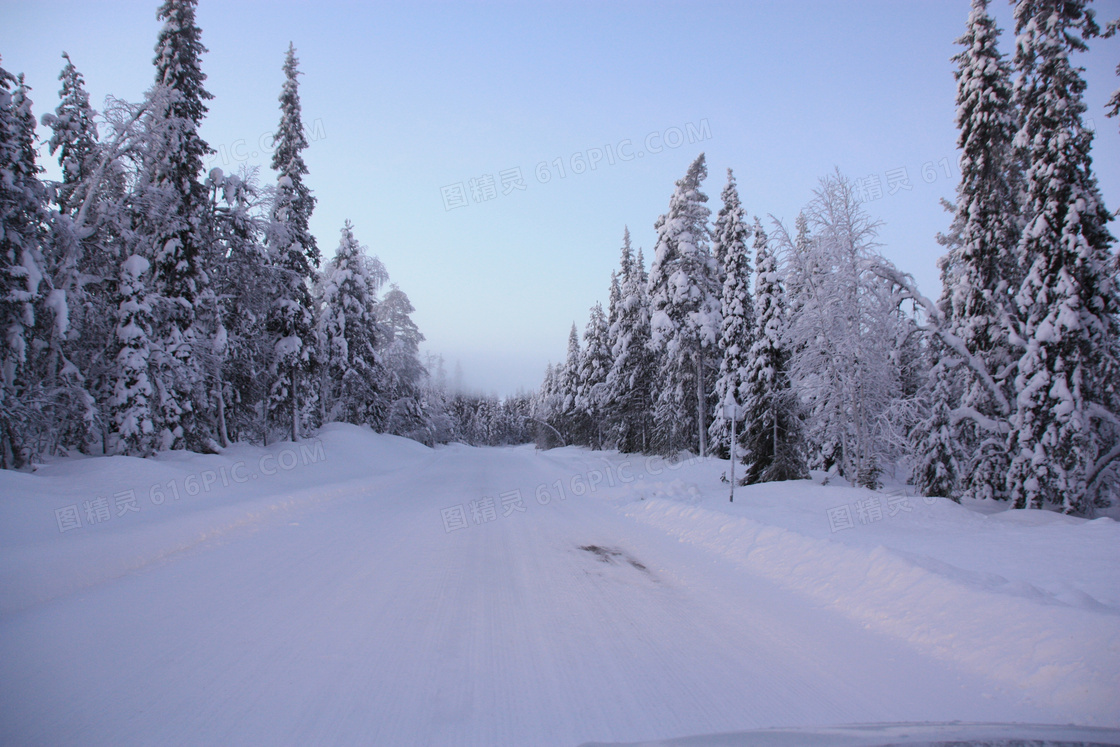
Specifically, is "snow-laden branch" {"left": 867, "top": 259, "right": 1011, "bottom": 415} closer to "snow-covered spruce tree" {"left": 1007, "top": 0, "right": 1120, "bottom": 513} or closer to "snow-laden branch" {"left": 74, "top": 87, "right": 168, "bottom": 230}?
"snow-covered spruce tree" {"left": 1007, "top": 0, "right": 1120, "bottom": 513}

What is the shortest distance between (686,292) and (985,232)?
11389 millimetres


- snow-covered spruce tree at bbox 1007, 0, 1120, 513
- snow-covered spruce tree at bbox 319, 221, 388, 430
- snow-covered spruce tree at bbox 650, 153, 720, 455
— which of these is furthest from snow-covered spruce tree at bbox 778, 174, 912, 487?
snow-covered spruce tree at bbox 319, 221, 388, 430

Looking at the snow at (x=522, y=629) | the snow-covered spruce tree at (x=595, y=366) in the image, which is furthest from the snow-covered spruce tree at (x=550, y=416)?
the snow at (x=522, y=629)

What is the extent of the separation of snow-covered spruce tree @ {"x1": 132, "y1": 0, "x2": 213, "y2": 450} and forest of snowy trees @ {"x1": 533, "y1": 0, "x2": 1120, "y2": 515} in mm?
16060

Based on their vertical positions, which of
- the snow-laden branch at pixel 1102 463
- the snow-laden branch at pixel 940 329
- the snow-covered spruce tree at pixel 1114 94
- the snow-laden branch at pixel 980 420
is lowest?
the snow-laden branch at pixel 1102 463

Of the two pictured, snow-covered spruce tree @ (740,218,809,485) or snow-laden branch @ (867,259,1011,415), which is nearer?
snow-laden branch @ (867,259,1011,415)

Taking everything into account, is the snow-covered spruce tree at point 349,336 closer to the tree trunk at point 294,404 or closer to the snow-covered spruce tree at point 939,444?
the tree trunk at point 294,404

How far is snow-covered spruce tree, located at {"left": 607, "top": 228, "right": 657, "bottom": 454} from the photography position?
3378cm

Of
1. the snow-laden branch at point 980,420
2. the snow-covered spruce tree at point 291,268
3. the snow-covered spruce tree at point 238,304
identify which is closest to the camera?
the snow-laden branch at point 980,420

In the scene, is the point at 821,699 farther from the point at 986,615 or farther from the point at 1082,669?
the point at 986,615

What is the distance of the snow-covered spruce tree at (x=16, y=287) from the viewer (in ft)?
37.7

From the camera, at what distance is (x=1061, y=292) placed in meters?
13.1

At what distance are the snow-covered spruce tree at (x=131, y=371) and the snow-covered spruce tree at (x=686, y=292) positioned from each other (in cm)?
1942

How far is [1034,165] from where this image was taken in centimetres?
1388
